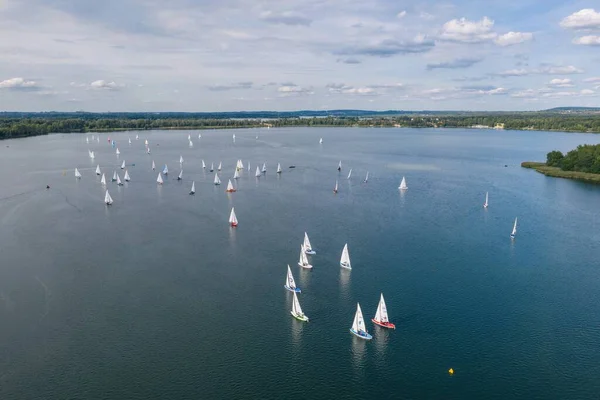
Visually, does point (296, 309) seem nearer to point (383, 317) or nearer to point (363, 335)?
point (363, 335)

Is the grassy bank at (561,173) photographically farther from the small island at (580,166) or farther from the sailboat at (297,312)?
the sailboat at (297,312)

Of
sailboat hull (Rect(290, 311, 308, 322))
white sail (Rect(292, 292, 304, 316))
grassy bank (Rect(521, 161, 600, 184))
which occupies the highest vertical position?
grassy bank (Rect(521, 161, 600, 184))

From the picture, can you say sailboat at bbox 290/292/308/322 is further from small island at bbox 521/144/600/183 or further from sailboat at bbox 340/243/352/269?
small island at bbox 521/144/600/183

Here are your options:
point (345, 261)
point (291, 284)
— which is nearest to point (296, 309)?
point (291, 284)

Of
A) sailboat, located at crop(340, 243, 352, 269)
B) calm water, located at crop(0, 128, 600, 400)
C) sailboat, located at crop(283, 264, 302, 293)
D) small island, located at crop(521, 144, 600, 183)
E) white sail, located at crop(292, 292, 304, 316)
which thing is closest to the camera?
calm water, located at crop(0, 128, 600, 400)

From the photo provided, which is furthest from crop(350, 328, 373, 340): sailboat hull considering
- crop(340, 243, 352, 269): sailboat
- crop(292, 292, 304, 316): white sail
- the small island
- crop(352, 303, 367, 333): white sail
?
the small island

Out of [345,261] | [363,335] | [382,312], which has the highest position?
[345,261]
